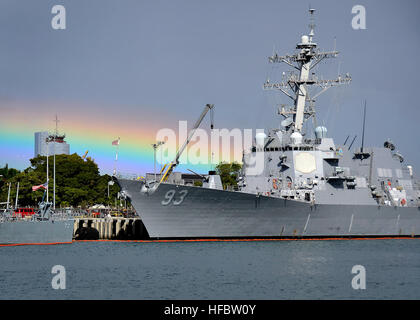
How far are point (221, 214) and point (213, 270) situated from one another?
11370 millimetres

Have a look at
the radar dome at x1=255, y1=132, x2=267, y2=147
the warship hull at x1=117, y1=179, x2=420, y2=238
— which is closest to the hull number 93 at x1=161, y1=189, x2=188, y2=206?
the warship hull at x1=117, y1=179, x2=420, y2=238

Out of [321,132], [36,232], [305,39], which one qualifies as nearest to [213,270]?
[36,232]

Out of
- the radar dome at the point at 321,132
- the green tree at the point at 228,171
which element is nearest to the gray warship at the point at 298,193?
the radar dome at the point at 321,132

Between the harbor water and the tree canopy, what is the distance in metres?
23.9

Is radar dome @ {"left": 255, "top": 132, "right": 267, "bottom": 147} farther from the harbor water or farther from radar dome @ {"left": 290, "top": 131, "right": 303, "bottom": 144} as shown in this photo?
the harbor water

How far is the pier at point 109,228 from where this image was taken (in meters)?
53.5

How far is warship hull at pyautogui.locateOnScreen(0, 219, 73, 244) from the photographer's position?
4547 cm

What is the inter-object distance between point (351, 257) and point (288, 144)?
12770mm

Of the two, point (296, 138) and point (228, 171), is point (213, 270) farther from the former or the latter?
point (228, 171)

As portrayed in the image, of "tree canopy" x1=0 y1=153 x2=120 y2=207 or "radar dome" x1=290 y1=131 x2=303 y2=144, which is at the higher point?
"radar dome" x1=290 y1=131 x2=303 y2=144

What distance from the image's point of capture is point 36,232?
46.2 meters

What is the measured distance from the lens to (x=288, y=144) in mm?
48125
